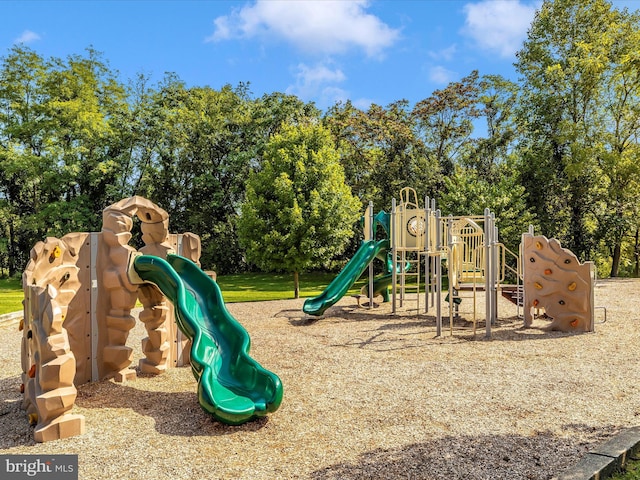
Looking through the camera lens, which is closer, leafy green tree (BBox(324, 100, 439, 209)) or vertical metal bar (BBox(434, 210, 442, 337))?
vertical metal bar (BBox(434, 210, 442, 337))

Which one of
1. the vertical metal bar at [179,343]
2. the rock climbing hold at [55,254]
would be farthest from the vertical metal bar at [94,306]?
the vertical metal bar at [179,343]

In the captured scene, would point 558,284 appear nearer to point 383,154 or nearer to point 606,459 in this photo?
point 606,459

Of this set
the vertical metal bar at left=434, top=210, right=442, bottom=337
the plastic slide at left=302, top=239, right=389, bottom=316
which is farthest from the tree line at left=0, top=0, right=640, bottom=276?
the vertical metal bar at left=434, top=210, right=442, bottom=337

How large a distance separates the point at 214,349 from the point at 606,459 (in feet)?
13.4

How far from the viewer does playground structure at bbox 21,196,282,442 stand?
4723mm

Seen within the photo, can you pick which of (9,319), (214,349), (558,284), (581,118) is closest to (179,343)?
(214,349)

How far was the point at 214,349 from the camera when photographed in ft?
19.8

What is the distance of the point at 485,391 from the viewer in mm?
6230

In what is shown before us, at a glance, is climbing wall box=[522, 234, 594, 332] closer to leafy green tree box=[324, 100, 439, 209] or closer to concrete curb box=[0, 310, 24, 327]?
concrete curb box=[0, 310, 24, 327]

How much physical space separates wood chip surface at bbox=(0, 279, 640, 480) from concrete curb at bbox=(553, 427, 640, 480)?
0.67 feet

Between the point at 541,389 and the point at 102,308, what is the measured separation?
564cm

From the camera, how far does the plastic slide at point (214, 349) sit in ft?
16.9

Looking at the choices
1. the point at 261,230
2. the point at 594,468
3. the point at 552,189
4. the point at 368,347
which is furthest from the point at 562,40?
the point at 594,468

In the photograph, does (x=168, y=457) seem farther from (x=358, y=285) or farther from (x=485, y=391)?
(x=358, y=285)
